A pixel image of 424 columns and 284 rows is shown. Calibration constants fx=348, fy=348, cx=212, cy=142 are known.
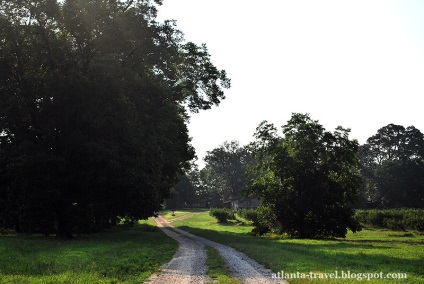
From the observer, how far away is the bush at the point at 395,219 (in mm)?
52250

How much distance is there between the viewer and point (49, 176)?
2925 centimetres

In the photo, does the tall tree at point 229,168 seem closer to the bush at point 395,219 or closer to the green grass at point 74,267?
the bush at point 395,219

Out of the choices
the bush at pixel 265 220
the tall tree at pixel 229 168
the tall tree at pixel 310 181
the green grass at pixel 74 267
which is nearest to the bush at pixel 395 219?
the tall tree at pixel 310 181

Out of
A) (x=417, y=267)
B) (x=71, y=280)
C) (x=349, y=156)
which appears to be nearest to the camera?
(x=71, y=280)

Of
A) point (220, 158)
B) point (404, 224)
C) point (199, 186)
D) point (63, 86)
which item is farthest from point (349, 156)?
point (199, 186)

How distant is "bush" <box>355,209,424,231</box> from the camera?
5225 centimetres

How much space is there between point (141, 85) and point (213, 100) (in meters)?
14.1

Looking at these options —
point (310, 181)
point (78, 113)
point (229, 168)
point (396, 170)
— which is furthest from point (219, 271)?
point (229, 168)

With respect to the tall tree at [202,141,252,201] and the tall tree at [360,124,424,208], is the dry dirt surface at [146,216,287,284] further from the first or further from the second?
the tall tree at [202,141,252,201]

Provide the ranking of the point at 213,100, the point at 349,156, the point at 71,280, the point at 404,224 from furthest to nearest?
the point at 404,224 → the point at 213,100 → the point at 349,156 → the point at 71,280

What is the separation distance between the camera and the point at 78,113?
3167 cm

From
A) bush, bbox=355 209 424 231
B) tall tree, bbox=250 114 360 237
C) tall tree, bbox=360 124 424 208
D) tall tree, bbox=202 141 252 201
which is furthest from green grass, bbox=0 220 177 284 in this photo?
tall tree, bbox=202 141 252 201

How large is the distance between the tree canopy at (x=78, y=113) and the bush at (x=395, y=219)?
4061cm

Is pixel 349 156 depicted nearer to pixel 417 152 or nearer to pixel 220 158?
pixel 417 152
